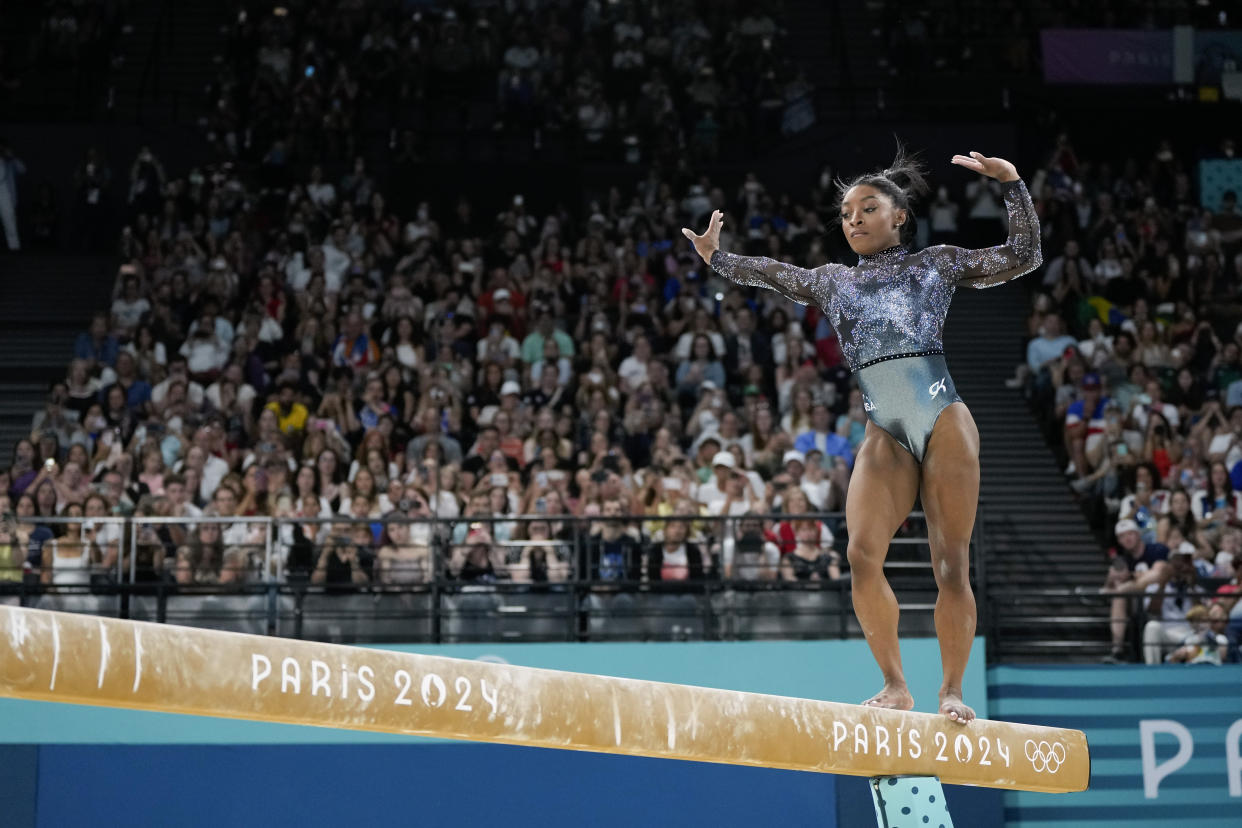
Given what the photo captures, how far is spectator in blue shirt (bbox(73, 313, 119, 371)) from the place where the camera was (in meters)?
13.3

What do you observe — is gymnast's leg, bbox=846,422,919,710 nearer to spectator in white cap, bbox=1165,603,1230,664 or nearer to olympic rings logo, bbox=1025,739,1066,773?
olympic rings logo, bbox=1025,739,1066,773

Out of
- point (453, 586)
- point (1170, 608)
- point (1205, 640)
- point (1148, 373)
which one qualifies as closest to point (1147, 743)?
point (1205, 640)

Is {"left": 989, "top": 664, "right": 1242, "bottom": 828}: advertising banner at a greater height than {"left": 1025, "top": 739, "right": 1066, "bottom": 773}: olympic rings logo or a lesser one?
lesser

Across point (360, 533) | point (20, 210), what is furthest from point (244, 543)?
point (20, 210)

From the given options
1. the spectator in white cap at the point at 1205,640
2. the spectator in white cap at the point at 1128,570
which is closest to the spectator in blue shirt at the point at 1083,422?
the spectator in white cap at the point at 1128,570

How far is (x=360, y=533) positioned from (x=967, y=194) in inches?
358

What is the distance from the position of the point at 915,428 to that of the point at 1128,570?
21.6 feet

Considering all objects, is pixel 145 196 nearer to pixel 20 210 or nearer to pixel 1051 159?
Answer: pixel 20 210

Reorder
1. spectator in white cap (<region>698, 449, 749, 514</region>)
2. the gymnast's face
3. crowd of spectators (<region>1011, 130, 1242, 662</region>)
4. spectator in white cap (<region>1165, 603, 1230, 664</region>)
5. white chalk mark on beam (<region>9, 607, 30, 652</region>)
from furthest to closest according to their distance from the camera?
spectator in white cap (<region>698, 449, 749, 514</region>)
crowd of spectators (<region>1011, 130, 1242, 662</region>)
spectator in white cap (<region>1165, 603, 1230, 664</region>)
the gymnast's face
white chalk mark on beam (<region>9, 607, 30, 652</region>)

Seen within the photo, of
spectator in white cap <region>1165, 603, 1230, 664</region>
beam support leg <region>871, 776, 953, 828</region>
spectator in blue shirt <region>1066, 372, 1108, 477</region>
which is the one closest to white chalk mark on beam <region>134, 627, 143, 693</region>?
beam support leg <region>871, 776, 953, 828</region>

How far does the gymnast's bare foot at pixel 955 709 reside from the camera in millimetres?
4414

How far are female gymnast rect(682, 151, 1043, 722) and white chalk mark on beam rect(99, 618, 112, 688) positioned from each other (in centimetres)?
238

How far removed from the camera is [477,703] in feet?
11.4

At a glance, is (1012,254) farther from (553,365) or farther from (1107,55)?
(1107,55)
